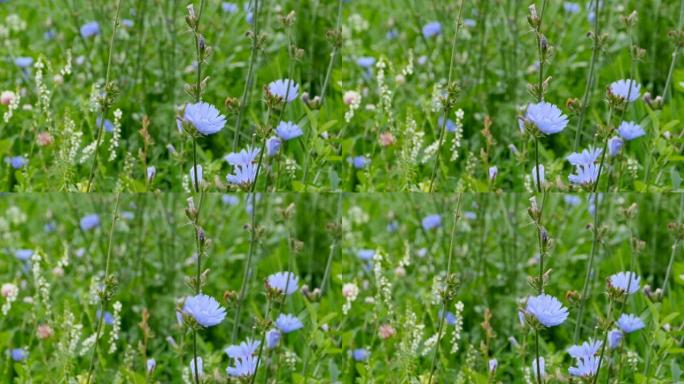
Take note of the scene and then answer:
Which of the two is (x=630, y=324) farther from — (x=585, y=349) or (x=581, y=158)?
(x=581, y=158)

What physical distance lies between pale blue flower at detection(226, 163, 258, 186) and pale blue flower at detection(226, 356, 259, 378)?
38 centimetres

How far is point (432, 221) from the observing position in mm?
2605

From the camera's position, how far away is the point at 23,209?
8.91ft

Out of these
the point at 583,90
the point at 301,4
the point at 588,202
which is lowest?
the point at 588,202

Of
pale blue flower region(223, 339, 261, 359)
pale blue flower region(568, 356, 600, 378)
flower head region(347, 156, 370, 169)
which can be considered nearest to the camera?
pale blue flower region(568, 356, 600, 378)

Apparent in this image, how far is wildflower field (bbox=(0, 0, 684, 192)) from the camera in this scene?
2.54m

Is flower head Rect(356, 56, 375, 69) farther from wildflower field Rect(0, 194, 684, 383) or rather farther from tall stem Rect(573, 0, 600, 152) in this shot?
tall stem Rect(573, 0, 600, 152)

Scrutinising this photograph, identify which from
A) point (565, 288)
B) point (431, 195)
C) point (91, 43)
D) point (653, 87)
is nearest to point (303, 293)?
point (431, 195)

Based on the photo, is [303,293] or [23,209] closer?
[303,293]

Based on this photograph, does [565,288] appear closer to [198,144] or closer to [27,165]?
[198,144]

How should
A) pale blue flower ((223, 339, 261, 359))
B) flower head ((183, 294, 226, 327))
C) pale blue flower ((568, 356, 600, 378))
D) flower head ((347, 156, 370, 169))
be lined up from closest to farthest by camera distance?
flower head ((183, 294, 226, 327)) < pale blue flower ((568, 356, 600, 378)) < pale blue flower ((223, 339, 261, 359)) < flower head ((347, 156, 370, 169))

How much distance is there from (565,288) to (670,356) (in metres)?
0.26

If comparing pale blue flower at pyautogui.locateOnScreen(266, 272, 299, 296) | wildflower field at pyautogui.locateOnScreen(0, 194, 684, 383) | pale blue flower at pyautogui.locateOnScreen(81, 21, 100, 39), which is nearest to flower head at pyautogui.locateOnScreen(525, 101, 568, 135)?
wildflower field at pyautogui.locateOnScreen(0, 194, 684, 383)

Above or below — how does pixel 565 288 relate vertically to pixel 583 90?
below
